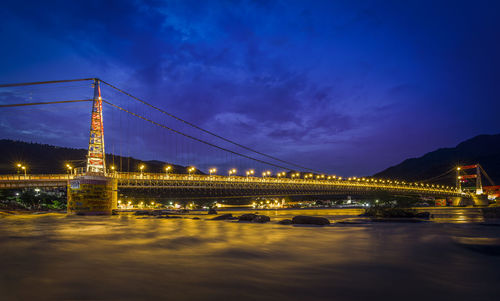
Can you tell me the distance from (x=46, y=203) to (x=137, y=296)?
311 feet

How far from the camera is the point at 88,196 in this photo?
4012 cm

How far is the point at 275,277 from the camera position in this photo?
6160 millimetres

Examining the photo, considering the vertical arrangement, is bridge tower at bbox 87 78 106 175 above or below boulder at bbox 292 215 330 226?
above

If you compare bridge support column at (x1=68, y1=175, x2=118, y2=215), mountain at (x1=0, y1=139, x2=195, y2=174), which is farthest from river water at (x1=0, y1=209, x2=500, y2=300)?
mountain at (x1=0, y1=139, x2=195, y2=174)

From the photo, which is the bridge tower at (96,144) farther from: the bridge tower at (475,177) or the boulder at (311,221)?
the bridge tower at (475,177)

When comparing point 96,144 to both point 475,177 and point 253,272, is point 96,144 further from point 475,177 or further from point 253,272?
point 475,177

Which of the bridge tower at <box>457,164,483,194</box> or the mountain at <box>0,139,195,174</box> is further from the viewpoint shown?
the mountain at <box>0,139,195,174</box>

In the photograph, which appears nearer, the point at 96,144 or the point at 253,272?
the point at 253,272

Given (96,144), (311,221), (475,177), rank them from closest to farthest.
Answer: (311,221)
(96,144)
(475,177)

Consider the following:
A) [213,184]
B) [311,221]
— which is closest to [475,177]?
[213,184]

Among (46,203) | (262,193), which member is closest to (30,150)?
(46,203)

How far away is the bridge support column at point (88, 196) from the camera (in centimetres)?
3972

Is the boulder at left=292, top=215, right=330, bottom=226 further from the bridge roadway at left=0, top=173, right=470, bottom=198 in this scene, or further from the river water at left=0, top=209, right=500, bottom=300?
the bridge roadway at left=0, top=173, right=470, bottom=198

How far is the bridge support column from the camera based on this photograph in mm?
39719
